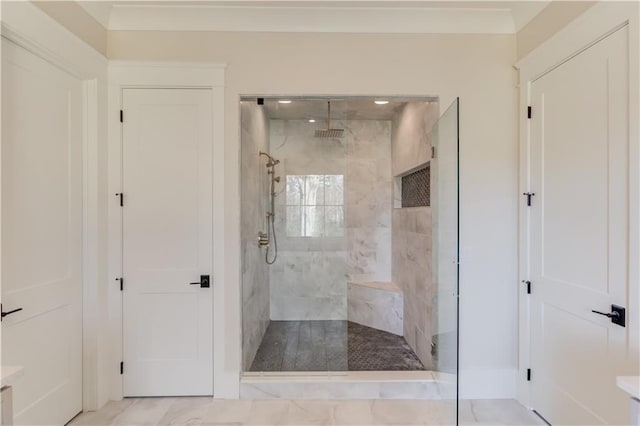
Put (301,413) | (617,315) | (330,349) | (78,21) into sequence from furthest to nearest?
(330,349) < (301,413) < (78,21) < (617,315)

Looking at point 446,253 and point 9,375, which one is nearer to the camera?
point 9,375

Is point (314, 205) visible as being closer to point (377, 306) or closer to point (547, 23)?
point (377, 306)

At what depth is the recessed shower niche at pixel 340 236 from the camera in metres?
2.91

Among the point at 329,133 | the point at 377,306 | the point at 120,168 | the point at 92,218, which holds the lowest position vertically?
the point at 377,306

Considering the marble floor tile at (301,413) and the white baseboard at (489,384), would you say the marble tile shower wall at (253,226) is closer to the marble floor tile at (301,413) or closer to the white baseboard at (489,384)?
the marble floor tile at (301,413)

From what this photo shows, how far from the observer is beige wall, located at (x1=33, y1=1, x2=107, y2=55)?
202cm

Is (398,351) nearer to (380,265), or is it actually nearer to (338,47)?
(380,265)

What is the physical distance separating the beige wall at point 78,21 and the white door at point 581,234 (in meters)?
3.10

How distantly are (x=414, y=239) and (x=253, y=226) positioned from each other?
5.48ft

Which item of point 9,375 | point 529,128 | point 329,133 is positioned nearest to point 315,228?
point 329,133

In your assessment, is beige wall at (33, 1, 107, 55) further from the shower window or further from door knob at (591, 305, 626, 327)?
door knob at (591, 305, 626, 327)

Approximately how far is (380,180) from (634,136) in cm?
284

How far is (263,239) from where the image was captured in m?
3.60

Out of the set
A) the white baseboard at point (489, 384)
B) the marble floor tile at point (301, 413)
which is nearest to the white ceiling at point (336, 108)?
the white baseboard at point (489, 384)
